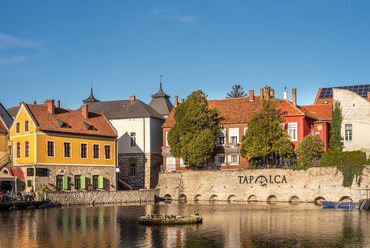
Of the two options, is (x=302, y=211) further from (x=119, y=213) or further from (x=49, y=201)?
(x=49, y=201)

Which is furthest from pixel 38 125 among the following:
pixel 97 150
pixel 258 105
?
pixel 258 105

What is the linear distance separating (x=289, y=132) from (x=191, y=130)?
462 inches

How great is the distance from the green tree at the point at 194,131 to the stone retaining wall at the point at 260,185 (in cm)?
235

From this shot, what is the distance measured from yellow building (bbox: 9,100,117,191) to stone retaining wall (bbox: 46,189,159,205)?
2026 mm

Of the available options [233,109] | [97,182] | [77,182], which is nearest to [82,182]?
[77,182]

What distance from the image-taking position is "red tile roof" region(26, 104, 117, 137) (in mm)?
52969

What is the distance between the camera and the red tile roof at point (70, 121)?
174ft

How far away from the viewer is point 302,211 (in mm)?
42094

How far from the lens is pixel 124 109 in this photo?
69.3m

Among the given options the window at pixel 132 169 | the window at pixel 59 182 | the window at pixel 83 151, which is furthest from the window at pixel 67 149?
the window at pixel 132 169

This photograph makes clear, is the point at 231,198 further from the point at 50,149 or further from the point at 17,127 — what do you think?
the point at 17,127

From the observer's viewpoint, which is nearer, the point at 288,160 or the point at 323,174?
the point at 323,174

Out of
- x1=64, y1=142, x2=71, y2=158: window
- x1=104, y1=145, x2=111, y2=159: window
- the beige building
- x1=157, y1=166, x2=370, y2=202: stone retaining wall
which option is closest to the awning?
x1=64, y1=142, x2=71, y2=158: window

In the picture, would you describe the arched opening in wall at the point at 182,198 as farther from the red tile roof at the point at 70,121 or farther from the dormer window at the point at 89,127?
the dormer window at the point at 89,127
